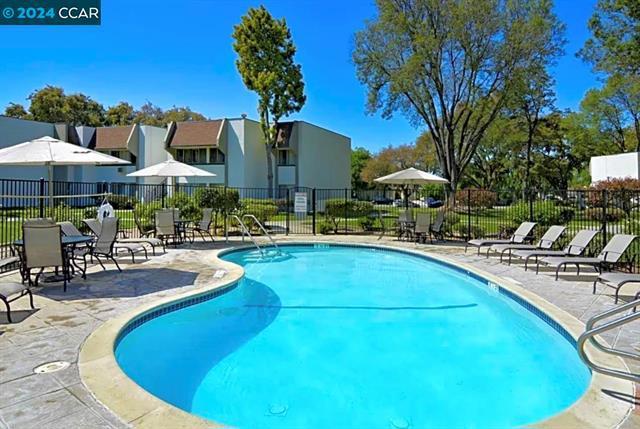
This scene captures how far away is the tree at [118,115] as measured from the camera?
4900 cm

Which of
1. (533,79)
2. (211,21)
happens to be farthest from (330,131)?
(211,21)

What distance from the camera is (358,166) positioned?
62281 millimetres

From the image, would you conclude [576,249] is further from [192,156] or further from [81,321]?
[192,156]

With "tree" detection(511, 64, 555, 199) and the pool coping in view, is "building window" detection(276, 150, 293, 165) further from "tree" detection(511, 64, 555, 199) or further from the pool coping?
the pool coping

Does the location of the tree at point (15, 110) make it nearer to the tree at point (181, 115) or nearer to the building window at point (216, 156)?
the tree at point (181, 115)

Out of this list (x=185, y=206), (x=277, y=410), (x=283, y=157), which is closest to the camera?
(x=277, y=410)

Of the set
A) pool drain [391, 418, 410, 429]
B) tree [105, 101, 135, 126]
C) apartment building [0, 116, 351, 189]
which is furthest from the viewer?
tree [105, 101, 135, 126]

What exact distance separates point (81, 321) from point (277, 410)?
271cm

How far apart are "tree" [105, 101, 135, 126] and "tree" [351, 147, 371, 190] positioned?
29872mm

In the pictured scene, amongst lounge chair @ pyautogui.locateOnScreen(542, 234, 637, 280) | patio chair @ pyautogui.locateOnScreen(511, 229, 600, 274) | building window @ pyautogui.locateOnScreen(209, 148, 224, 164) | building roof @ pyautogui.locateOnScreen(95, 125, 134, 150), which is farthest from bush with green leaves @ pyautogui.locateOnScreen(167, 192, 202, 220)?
building roof @ pyautogui.locateOnScreen(95, 125, 134, 150)

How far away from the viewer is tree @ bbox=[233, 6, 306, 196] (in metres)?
28.5

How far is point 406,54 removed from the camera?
75.5 feet

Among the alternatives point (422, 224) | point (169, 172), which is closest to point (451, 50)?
point (422, 224)

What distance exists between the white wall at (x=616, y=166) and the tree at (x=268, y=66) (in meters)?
22.5
